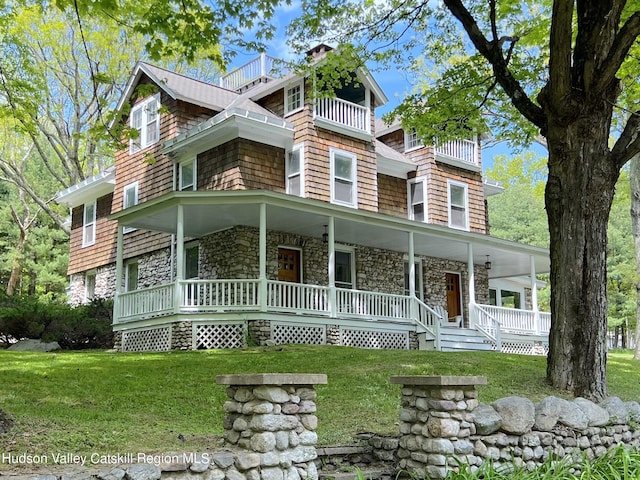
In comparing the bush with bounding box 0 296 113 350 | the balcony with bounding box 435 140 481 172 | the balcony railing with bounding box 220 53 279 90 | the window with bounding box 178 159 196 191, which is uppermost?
the balcony railing with bounding box 220 53 279 90

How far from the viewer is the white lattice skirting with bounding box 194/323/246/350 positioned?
590 inches

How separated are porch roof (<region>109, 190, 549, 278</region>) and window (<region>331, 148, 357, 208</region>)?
47.8 inches

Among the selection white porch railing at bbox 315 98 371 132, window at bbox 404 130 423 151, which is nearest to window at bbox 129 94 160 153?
white porch railing at bbox 315 98 371 132

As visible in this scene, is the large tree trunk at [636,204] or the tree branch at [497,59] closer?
the tree branch at [497,59]

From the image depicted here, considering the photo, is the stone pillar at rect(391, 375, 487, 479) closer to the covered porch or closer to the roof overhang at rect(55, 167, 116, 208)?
the covered porch

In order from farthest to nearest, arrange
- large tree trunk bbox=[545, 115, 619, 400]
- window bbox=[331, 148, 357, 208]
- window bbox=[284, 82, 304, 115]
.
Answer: window bbox=[331, 148, 357, 208]
window bbox=[284, 82, 304, 115]
large tree trunk bbox=[545, 115, 619, 400]

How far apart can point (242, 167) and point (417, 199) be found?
6.91 m

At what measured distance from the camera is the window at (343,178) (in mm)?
19359

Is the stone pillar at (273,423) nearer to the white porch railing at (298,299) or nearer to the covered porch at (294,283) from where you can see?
the covered porch at (294,283)

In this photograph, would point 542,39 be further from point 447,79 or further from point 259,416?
point 259,416

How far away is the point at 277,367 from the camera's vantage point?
10.7 metres

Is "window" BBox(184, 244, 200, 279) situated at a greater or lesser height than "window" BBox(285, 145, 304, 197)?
lesser

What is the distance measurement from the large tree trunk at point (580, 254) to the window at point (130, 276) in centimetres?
1550

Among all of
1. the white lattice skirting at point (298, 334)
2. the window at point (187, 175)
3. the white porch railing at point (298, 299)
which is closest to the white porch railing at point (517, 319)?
the white porch railing at point (298, 299)
